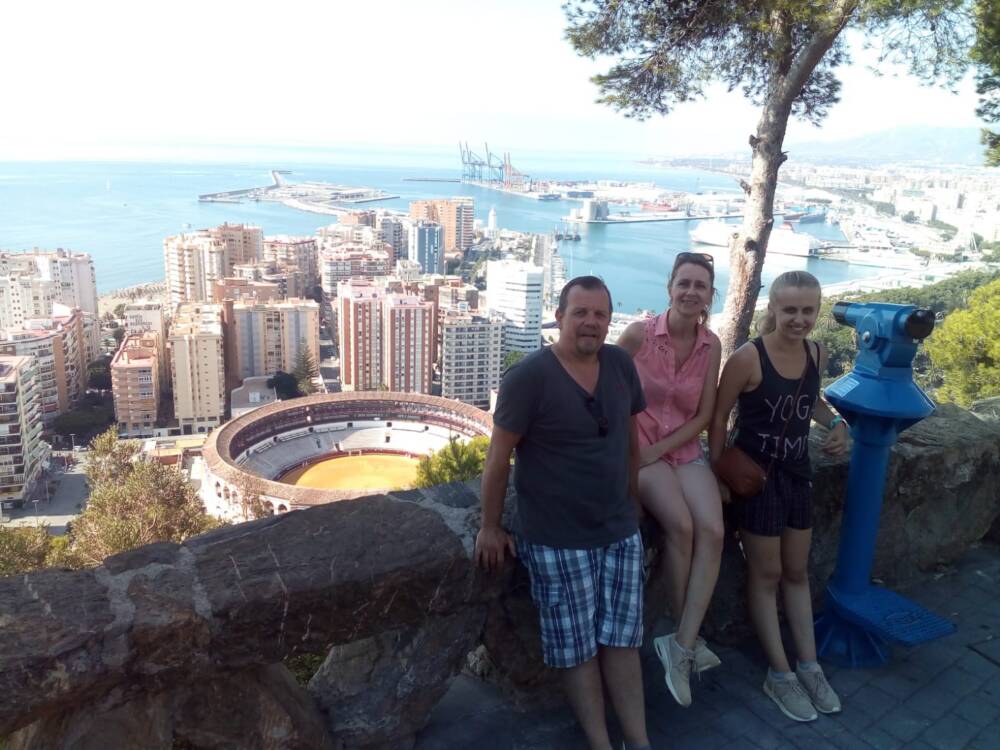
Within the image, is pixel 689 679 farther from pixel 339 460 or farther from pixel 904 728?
pixel 339 460

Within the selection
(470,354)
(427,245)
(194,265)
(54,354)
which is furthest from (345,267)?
(54,354)

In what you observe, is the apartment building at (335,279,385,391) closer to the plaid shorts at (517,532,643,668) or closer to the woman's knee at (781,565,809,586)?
the woman's knee at (781,565,809,586)

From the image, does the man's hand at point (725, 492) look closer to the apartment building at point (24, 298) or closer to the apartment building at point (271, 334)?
the apartment building at point (271, 334)

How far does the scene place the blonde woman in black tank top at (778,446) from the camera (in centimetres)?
186

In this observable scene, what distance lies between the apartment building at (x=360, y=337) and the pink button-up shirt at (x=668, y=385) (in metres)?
29.2

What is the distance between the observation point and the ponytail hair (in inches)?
73.9

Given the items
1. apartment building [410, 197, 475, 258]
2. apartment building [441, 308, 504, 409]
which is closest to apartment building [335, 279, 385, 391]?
apartment building [441, 308, 504, 409]

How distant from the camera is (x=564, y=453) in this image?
1.50 m

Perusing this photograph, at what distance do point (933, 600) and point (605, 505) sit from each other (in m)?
1.50

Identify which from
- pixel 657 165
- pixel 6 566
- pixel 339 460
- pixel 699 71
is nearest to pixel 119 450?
pixel 6 566

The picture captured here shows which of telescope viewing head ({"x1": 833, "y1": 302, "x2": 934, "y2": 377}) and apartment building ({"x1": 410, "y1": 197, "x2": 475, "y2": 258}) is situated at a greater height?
telescope viewing head ({"x1": 833, "y1": 302, "x2": 934, "y2": 377})

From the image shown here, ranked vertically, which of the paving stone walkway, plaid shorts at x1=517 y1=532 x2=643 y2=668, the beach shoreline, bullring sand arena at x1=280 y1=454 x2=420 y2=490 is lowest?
bullring sand arena at x1=280 y1=454 x2=420 y2=490

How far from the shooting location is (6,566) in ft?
20.9

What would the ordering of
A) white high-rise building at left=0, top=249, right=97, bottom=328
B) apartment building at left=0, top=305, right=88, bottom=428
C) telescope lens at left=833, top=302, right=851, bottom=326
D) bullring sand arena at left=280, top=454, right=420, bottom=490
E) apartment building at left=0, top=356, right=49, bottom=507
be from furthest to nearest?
1. white high-rise building at left=0, top=249, right=97, bottom=328
2. apartment building at left=0, top=305, right=88, bottom=428
3. bullring sand arena at left=280, top=454, right=420, bottom=490
4. apartment building at left=0, top=356, right=49, bottom=507
5. telescope lens at left=833, top=302, right=851, bottom=326
